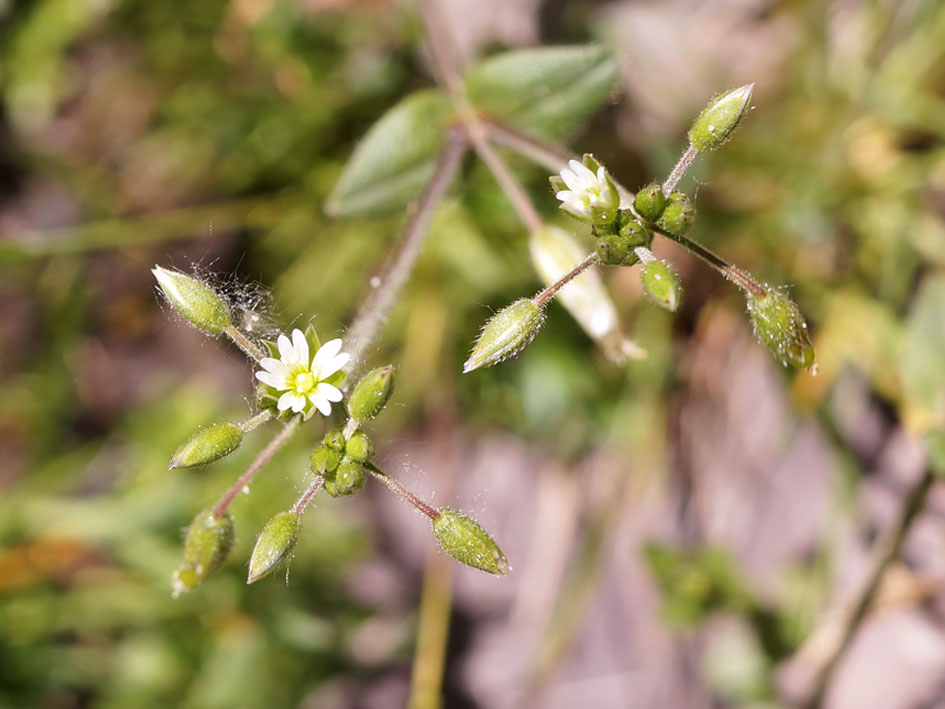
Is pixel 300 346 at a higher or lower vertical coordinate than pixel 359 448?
higher

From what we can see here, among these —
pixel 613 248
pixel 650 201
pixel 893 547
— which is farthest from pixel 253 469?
pixel 893 547

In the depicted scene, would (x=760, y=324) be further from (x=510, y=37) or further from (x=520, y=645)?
(x=520, y=645)

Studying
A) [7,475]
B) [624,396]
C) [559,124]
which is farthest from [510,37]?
[7,475]

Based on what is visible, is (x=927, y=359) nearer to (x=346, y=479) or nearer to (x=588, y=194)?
(x=588, y=194)

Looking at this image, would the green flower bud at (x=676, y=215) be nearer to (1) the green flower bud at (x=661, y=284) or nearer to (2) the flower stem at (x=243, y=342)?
(1) the green flower bud at (x=661, y=284)

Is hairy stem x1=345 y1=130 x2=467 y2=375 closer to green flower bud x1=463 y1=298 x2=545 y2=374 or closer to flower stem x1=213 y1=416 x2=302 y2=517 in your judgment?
flower stem x1=213 y1=416 x2=302 y2=517

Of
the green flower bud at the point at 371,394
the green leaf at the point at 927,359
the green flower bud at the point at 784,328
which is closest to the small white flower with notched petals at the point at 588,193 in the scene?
the green flower bud at the point at 784,328
